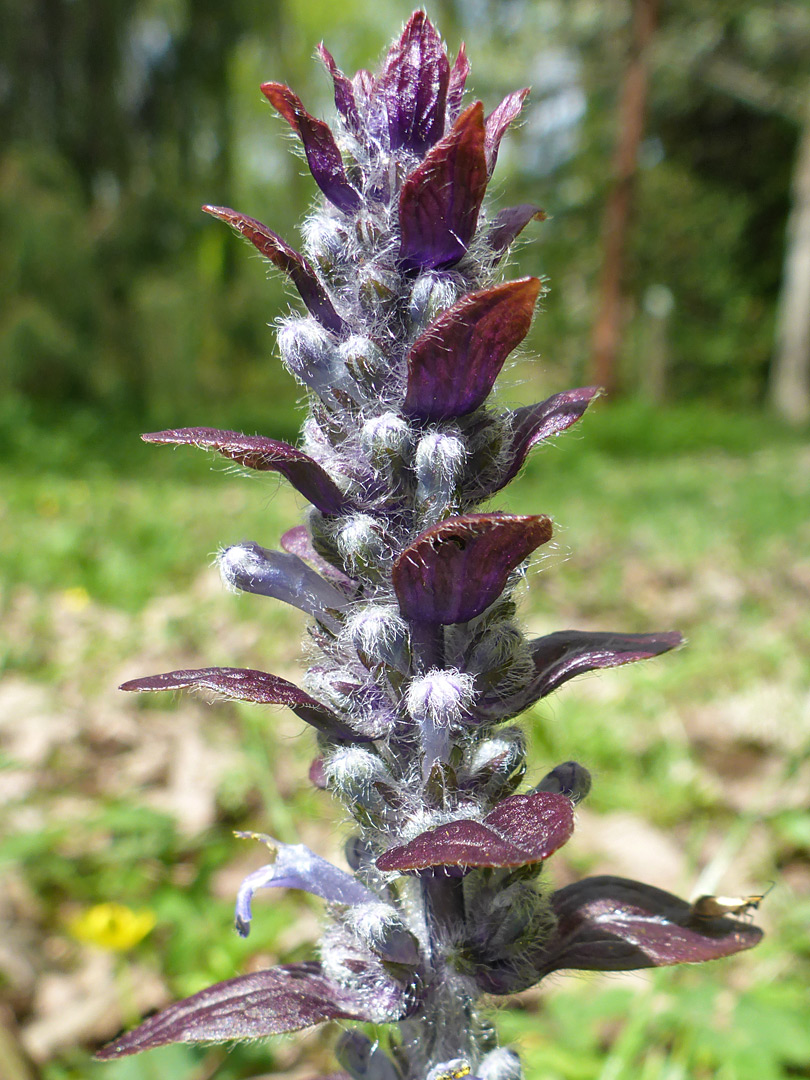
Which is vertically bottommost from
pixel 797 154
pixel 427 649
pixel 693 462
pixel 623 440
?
pixel 427 649

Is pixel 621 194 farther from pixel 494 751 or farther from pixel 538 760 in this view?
pixel 494 751

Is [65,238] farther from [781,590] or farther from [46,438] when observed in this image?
[781,590]

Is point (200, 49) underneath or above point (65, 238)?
above

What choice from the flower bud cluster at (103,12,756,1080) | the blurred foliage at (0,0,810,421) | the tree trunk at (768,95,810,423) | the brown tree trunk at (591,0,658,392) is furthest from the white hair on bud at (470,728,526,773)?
the tree trunk at (768,95,810,423)

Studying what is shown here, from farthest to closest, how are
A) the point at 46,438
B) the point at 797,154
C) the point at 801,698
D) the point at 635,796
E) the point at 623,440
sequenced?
1. the point at 797,154
2. the point at 623,440
3. the point at 46,438
4. the point at 801,698
5. the point at 635,796

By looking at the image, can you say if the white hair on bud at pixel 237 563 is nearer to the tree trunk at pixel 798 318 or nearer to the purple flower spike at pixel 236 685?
the purple flower spike at pixel 236 685

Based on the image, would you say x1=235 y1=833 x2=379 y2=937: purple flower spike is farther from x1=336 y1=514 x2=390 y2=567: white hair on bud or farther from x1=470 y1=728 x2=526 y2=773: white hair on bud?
x1=336 y1=514 x2=390 y2=567: white hair on bud

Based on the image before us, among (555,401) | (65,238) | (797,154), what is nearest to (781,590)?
(555,401)
